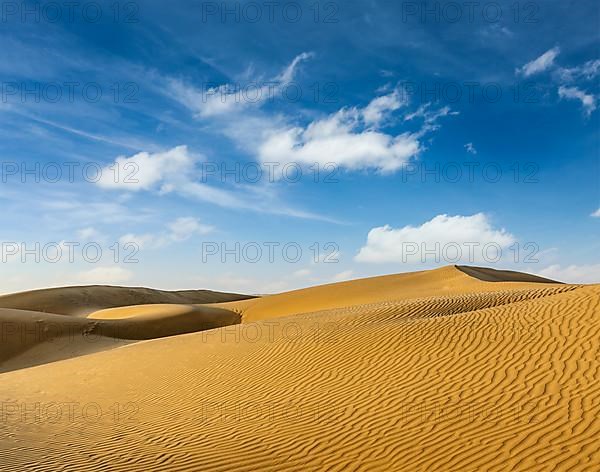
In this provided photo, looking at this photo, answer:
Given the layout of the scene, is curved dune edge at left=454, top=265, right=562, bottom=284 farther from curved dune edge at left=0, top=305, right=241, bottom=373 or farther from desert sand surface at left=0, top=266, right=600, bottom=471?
desert sand surface at left=0, top=266, right=600, bottom=471

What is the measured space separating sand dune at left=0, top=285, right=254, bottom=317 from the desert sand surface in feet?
107

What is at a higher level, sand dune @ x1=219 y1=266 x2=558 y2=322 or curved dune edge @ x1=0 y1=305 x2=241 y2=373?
sand dune @ x1=219 y1=266 x2=558 y2=322

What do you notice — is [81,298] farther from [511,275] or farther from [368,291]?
[511,275]

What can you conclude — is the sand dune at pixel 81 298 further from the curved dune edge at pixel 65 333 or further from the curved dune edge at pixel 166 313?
the curved dune edge at pixel 65 333

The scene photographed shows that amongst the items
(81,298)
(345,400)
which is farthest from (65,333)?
(81,298)

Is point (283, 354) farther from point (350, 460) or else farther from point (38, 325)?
point (38, 325)

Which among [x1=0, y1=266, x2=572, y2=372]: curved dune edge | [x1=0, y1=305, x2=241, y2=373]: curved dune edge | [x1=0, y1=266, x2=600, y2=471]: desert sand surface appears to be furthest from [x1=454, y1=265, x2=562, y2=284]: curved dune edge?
[x1=0, y1=266, x2=600, y2=471]: desert sand surface

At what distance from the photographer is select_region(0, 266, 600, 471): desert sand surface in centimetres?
669

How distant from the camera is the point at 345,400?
9.11 meters

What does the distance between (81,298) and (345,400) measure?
157 ft

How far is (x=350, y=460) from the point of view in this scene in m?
6.75

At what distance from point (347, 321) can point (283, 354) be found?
2785 millimetres

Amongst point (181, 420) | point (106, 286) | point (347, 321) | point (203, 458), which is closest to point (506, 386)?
point (203, 458)

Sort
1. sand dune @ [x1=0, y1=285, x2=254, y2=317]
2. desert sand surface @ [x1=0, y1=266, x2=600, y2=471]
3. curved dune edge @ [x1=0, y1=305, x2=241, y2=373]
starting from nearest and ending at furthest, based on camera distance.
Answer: desert sand surface @ [x1=0, y1=266, x2=600, y2=471] → curved dune edge @ [x1=0, y1=305, x2=241, y2=373] → sand dune @ [x1=0, y1=285, x2=254, y2=317]
